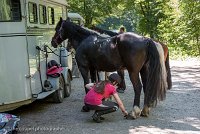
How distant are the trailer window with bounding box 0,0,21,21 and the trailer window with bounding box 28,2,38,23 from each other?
56 cm

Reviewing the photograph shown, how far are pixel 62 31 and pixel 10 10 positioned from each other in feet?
6.61

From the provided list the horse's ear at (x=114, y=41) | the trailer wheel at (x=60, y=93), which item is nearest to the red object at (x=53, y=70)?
the trailer wheel at (x=60, y=93)

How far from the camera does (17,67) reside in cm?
753

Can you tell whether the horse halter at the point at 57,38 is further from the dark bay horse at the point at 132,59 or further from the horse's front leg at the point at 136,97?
the horse's front leg at the point at 136,97

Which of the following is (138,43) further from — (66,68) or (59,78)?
(66,68)

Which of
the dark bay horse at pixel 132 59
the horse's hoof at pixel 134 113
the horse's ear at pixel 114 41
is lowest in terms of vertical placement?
the horse's hoof at pixel 134 113

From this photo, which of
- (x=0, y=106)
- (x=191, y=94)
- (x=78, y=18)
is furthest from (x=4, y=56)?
(x=78, y=18)

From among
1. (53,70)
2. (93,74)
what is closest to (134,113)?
(93,74)

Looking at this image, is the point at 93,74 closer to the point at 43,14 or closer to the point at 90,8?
the point at 43,14

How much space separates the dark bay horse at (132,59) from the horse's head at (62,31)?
1.14ft

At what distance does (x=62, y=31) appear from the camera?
930 cm

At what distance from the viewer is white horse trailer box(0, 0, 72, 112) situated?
7336 millimetres

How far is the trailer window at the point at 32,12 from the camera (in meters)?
8.19

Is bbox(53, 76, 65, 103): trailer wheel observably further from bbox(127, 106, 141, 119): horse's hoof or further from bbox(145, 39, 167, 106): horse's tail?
bbox(145, 39, 167, 106): horse's tail
